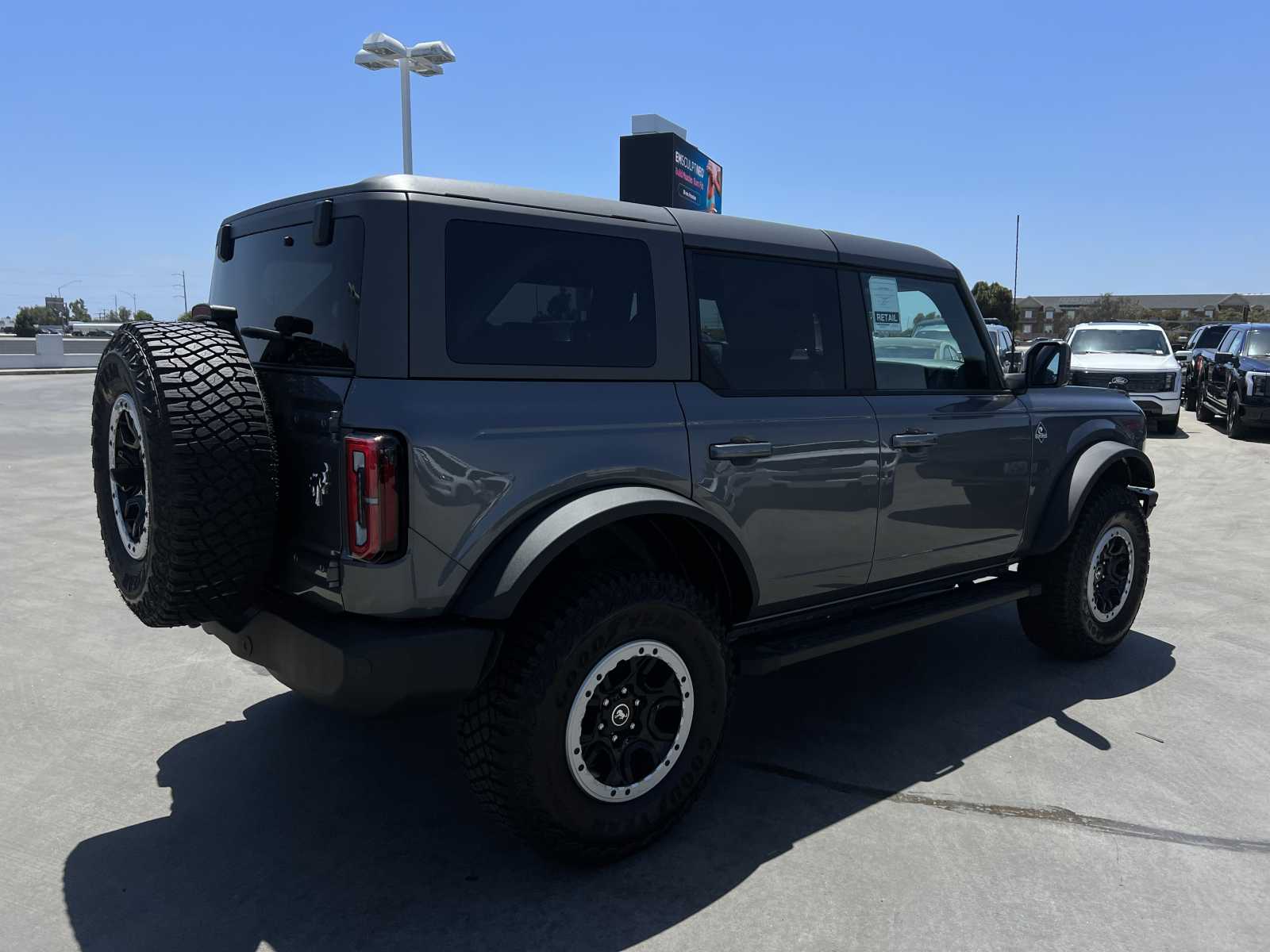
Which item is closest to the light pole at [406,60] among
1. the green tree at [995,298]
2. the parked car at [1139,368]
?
the parked car at [1139,368]

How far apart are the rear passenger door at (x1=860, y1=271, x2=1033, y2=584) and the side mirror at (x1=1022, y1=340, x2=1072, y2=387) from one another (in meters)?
0.16

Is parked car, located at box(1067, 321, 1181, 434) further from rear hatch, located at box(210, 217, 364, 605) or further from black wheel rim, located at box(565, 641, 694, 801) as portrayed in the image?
rear hatch, located at box(210, 217, 364, 605)

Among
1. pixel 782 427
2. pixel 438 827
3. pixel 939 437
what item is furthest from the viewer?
pixel 939 437

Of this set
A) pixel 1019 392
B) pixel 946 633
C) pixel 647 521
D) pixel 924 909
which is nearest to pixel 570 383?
pixel 647 521

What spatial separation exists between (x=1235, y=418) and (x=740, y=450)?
14.9 m

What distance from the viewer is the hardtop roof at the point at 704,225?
2812mm

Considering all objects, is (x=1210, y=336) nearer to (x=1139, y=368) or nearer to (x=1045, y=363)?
(x=1139, y=368)

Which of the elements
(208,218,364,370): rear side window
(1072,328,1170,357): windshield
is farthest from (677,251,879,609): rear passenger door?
(1072,328,1170,357): windshield

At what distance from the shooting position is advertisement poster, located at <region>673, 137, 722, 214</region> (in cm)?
1683

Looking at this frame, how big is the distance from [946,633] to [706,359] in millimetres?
3022

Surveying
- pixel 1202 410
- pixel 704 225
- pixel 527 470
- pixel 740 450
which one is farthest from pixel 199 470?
pixel 1202 410

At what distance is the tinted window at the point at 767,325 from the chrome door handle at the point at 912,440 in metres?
0.32

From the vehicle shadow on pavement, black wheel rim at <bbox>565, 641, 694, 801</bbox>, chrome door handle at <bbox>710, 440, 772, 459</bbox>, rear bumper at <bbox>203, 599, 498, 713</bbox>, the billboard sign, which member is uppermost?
the billboard sign

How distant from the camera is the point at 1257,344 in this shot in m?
15.8
